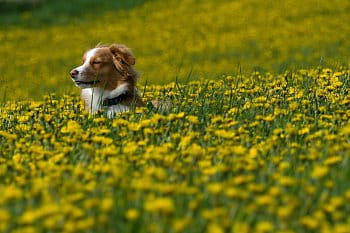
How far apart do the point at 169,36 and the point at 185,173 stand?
14.6m

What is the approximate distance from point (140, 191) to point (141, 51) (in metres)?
13.6

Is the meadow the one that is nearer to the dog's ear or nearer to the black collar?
the black collar

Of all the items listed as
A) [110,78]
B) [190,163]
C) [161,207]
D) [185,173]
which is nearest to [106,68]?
[110,78]

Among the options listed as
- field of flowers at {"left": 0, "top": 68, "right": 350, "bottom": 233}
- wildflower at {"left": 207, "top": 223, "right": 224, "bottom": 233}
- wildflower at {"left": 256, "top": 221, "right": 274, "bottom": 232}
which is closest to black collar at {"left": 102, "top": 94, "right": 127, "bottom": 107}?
field of flowers at {"left": 0, "top": 68, "right": 350, "bottom": 233}

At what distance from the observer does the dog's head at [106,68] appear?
6.97m

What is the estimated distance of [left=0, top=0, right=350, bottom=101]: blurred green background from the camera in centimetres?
1388

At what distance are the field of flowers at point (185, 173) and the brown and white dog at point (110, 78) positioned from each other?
2.12 feet

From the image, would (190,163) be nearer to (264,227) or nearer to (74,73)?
(264,227)

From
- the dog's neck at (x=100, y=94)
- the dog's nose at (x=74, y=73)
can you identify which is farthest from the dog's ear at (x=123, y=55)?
the dog's nose at (x=74, y=73)

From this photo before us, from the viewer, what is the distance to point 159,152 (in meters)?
4.37

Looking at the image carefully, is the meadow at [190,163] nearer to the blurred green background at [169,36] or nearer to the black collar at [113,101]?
the black collar at [113,101]

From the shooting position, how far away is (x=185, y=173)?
157 inches

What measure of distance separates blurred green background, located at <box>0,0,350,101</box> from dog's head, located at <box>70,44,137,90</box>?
4.73 metres

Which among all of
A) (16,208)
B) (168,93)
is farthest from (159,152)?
(168,93)
